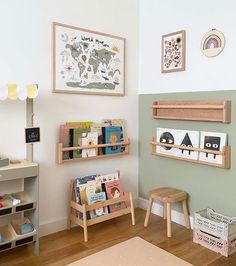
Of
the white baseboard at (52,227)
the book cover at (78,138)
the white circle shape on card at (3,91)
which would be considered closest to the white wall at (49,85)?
the white baseboard at (52,227)

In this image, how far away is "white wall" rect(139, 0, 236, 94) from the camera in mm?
2381

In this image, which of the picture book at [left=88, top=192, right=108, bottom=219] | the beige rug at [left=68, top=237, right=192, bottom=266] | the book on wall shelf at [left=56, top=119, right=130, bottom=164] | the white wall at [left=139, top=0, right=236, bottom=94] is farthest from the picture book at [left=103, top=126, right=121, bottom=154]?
the beige rug at [left=68, top=237, right=192, bottom=266]

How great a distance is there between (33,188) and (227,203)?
65.7 inches

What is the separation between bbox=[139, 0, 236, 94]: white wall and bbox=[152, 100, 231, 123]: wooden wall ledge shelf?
14 centimetres

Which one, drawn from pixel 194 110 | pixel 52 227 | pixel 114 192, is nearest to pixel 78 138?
pixel 114 192

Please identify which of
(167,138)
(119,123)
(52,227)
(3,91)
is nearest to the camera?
(3,91)

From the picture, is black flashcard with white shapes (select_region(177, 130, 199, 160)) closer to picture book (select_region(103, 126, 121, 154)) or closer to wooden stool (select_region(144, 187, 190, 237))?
wooden stool (select_region(144, 187, 190, 237))

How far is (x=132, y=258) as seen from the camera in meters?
1.40

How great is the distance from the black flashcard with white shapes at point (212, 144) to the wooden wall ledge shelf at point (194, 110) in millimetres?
142

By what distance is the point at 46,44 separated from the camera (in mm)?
2488

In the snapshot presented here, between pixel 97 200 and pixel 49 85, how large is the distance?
3.81 ft

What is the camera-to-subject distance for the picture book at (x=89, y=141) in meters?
2.72

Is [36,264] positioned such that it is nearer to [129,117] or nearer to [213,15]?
[129,117]

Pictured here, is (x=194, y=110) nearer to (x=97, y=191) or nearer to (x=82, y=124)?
(x=82, y=124)
